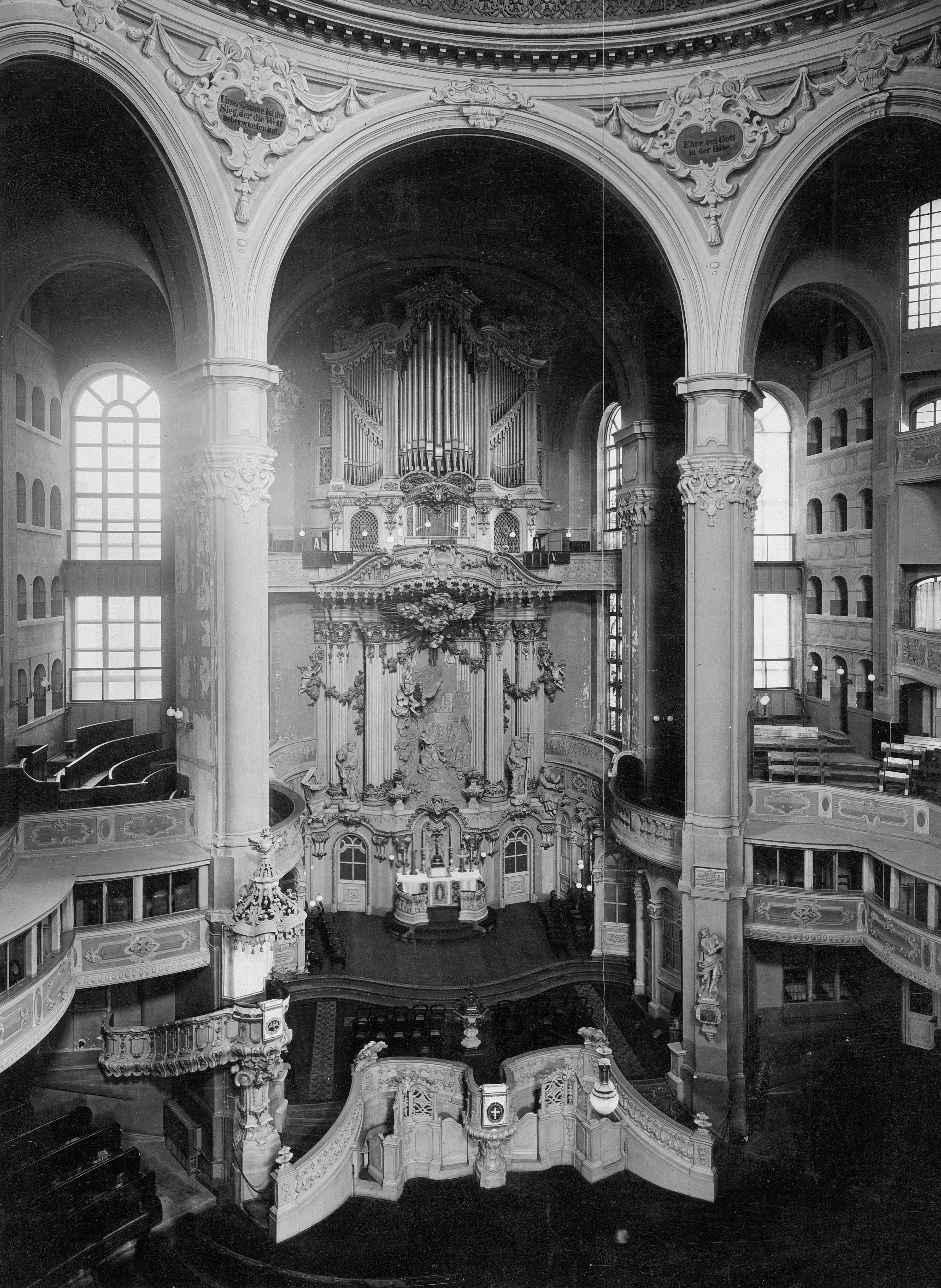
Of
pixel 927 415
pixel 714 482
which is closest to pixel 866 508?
pixel 927 415

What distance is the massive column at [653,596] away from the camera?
2002cm

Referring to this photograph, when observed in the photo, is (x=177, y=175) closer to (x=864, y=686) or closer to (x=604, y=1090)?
(x=604, y=1090)

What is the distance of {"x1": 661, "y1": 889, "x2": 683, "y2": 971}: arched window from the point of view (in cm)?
1786

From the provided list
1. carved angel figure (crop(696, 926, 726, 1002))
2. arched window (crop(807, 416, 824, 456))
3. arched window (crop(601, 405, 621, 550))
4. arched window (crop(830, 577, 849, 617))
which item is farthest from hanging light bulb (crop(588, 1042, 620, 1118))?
arched window (crop(807, 416, 824, 456))

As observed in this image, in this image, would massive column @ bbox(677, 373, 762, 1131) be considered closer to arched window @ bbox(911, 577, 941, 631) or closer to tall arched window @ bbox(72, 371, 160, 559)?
arched window @ bbox(911, 577, 941, 631)

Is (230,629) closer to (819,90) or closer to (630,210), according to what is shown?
(630,210)

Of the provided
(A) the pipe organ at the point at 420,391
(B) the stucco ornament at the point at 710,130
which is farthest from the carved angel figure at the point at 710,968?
(B) the stucco ornament at the point at 710,130

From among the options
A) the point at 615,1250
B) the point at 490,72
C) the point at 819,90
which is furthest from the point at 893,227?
the point at 615,1250

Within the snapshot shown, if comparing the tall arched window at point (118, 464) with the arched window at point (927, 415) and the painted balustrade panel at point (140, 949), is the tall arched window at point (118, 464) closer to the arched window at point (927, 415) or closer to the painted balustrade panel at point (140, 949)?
the painted balustrade panel at point (140, 949)

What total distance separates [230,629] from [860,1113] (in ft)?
40.6

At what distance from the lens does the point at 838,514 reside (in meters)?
22.7

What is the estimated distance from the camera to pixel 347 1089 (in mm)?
15688

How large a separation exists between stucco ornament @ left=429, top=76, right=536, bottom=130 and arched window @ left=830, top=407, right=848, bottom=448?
10.6 metres

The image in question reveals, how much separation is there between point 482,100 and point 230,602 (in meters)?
9.78
